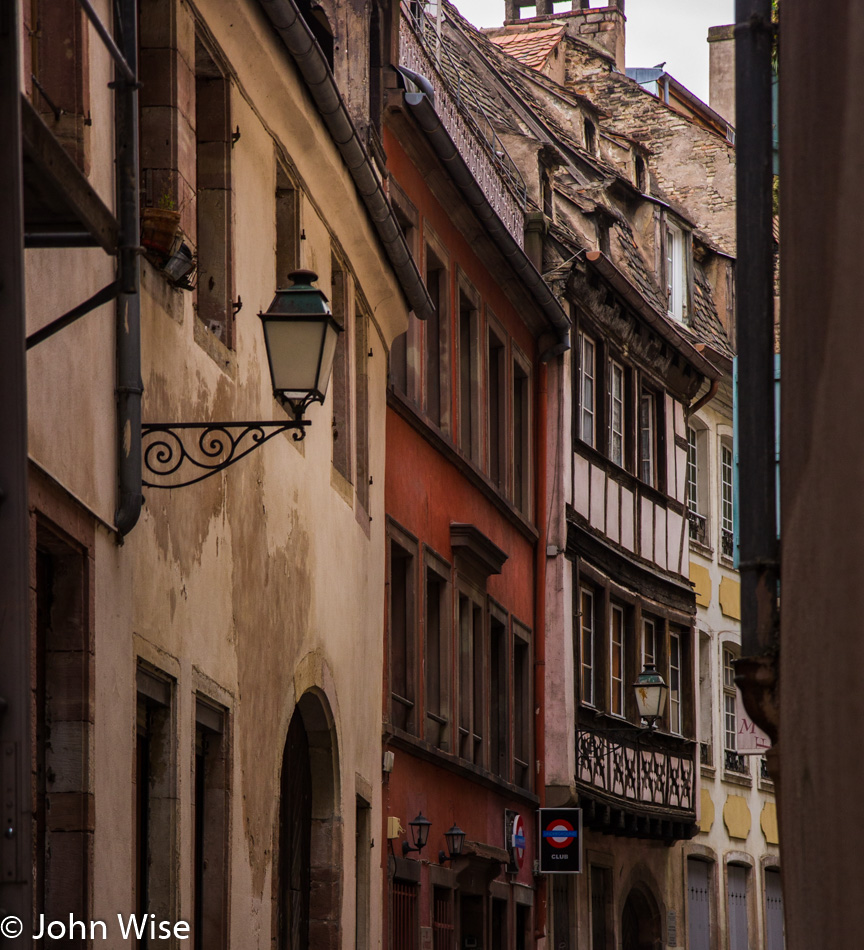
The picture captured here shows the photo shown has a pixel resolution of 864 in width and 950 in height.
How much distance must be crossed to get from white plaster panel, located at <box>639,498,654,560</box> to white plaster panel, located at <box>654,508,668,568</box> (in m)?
0.17

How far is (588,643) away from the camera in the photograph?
25.2 m

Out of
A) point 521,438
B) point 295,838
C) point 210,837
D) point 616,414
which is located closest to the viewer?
point 210,837

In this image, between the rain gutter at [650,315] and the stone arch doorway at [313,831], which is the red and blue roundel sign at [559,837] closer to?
the rain gutter at [650,315]

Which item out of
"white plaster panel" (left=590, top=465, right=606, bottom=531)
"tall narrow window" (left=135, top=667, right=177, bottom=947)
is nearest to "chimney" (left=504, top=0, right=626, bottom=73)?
"white plaster panel" (left=590, top=465, right=606, bottom=531)

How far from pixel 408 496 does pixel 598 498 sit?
24.3ft

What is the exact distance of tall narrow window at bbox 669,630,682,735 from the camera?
28.5m

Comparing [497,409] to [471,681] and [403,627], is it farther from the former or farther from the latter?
[403,627]

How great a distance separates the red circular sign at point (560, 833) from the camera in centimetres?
2291

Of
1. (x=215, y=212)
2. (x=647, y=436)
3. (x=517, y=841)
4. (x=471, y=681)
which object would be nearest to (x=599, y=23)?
(x=647, y=436)

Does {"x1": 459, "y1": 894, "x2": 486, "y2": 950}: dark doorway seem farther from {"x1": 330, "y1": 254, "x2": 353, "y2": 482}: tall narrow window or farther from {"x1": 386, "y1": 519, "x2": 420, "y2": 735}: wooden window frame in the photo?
{"x1": 330, "y1": 254, "x2": 353, "y2": 482}: tall narrow window

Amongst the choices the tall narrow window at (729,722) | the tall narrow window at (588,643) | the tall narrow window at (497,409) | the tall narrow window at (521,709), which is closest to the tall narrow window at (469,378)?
the tall narrow window at (497,409)

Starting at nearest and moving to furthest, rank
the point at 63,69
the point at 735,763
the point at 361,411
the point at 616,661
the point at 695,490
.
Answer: the point at 63,69
the point at 361,411
the point at 616,661
the point at 695,490
the point at 735,763

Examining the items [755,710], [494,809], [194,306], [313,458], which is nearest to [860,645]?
[755,710]

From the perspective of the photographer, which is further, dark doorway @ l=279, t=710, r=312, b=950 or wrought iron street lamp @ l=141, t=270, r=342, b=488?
dark doorway @ l=279, t=710, r=312, b=950
